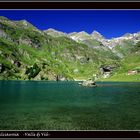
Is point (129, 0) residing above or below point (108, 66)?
below

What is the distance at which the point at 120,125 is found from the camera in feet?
45.1

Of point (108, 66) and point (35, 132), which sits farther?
point (108, 66)

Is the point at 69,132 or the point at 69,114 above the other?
the point at 69,132

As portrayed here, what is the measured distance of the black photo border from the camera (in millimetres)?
5516

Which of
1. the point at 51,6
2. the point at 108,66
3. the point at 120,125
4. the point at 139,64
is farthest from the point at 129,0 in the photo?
the point at 108,66

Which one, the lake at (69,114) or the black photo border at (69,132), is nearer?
the black photo border at (69,132)

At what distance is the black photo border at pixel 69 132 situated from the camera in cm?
552

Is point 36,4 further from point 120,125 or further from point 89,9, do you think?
point 120,125

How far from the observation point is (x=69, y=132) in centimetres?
554

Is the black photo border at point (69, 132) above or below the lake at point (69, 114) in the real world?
above

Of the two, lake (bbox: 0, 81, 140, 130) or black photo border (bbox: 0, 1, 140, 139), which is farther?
lake (bbox: 0, 81, 140, 130)

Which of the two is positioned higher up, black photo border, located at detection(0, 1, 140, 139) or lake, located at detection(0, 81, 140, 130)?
black photo border, located at detection(0, 1, 140, 139)

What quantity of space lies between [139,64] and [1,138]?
547 ft

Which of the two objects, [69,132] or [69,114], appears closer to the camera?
[69,132]
